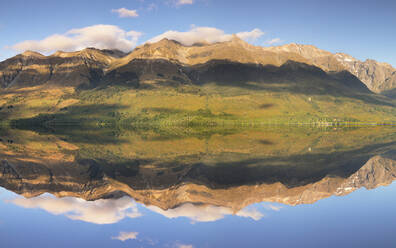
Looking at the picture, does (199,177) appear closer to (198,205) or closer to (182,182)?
(182,182)

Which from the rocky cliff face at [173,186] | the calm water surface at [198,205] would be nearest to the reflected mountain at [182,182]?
the rocky cliff face at [173,186]

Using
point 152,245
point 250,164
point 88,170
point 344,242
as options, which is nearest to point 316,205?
point 344,242

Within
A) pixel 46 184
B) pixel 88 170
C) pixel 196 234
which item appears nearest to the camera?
pixel 196 234

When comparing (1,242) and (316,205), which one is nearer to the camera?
(1,242)

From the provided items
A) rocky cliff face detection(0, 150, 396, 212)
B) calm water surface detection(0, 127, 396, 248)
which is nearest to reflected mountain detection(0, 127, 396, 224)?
rocky cliff face detection(0, 150, 396, 212)

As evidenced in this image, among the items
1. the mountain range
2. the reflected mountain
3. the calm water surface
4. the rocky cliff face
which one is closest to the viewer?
the calm water surface

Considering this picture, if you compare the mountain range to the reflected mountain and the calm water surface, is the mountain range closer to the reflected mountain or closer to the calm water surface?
the reflected mountain

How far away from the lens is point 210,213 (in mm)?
28672

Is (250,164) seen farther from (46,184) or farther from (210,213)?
(46,184)

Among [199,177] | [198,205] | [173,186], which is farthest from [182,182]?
[198,205]

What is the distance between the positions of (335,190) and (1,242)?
106ft

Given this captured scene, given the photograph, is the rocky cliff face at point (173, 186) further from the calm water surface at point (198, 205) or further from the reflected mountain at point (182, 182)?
the calm water surface at point (198, 205)

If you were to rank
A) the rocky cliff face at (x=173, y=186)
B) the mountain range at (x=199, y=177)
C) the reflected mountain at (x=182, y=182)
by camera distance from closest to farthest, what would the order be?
the reflected mountain at (x=182, y=182), the rocky cliff face at (x=173, y=186), the mountain range at (x=199, y=177)

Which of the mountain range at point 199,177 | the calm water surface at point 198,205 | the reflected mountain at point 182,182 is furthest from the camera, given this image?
the mountain range at point 199,177
